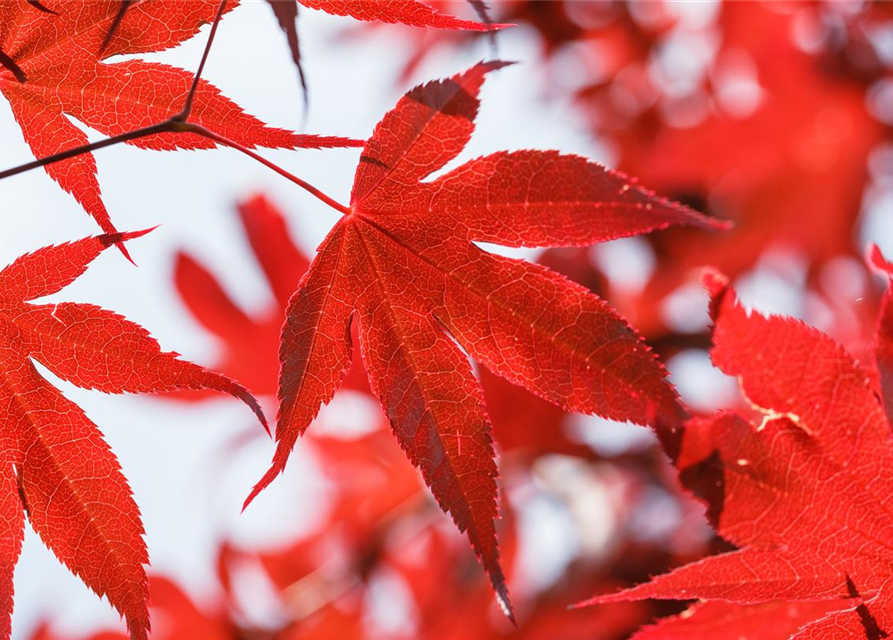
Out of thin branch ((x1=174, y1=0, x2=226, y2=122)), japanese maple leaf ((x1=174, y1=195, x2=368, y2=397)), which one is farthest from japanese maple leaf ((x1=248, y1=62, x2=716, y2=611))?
japanese maple leaf ((x1=174, y1=195, x2=368, y2=397))

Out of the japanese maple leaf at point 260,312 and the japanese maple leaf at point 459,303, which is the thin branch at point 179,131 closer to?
the japanese maple leaf at point 459,303

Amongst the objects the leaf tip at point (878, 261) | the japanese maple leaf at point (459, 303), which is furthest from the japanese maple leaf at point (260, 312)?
the leaf tip at point (878, 261)

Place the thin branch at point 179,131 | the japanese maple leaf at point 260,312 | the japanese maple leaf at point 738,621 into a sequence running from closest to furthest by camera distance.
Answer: the thin branch at point 179,131 < the japanese maple leaf at point 738,621 < the japanese maple leaf at point 260,312

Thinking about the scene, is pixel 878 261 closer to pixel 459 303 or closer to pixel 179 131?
pixel 459 303

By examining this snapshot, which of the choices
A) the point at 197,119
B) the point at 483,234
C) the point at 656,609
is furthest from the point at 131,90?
the point at 656,609

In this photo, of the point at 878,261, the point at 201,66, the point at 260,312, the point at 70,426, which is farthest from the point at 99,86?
the point at 260,312
